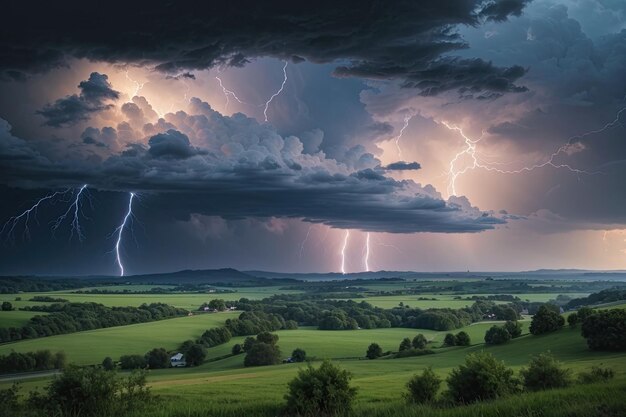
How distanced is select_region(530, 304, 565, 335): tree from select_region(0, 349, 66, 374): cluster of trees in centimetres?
6528

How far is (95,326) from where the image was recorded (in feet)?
322

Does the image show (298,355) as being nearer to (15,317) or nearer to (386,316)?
(15,317)

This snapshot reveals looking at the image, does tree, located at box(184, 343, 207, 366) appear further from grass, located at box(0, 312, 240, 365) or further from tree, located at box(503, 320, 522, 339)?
tree, located at box(503, 320, 522, 339)

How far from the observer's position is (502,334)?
77.9m

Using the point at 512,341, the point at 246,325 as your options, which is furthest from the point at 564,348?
the point at 246,325

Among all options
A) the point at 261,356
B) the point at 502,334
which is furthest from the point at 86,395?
the point at 502,334

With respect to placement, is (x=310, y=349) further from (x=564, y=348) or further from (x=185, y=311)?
(x=185, y=311)

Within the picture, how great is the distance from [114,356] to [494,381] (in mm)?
62775

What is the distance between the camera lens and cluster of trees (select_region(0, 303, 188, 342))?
7569 centimetres

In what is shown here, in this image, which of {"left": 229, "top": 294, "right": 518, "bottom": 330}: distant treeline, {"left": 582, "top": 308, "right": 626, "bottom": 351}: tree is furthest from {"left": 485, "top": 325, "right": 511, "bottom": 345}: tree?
{"left": 229, "top": 294, "right": 518, "bottom": 330}: distant treeline

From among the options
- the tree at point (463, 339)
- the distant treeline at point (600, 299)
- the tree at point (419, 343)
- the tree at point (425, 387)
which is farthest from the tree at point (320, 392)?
the distant treeline at point (600, 299)

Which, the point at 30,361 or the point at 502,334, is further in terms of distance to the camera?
the point at 502,334

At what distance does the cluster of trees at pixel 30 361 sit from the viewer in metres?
59.7

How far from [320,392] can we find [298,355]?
6113cm
